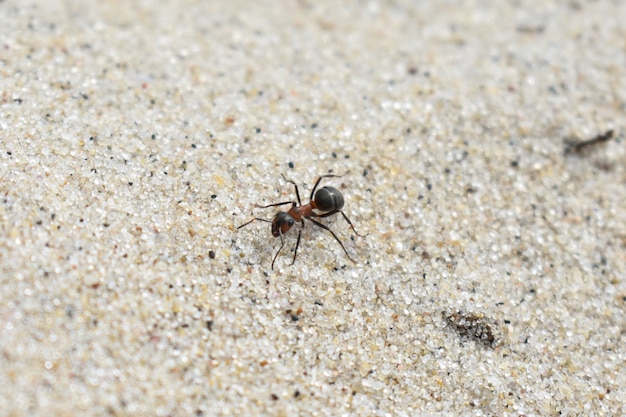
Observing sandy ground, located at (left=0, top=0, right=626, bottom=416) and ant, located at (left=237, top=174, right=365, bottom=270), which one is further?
ant, located at (left=237, top=174, right=365, bottom=270)

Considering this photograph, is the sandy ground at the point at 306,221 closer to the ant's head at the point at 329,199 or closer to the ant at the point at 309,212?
the ant at the point at 309,212

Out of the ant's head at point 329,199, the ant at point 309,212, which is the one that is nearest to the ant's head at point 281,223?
the ant at point 309,212

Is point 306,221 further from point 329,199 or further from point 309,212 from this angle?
point 329,199

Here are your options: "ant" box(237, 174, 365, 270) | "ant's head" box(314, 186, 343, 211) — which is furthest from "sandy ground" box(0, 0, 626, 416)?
"ant's head" box(314, 186, 343, 211)

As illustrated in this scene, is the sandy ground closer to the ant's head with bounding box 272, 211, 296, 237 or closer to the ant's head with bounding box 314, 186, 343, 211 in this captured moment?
the ant's head with bounding box 272, 211, 296, 237

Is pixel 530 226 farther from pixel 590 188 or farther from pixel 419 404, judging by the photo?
pixel 419 404

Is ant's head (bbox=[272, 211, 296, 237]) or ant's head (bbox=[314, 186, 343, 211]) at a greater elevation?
ant's head (bbox=[314, 186, 343, 211])
